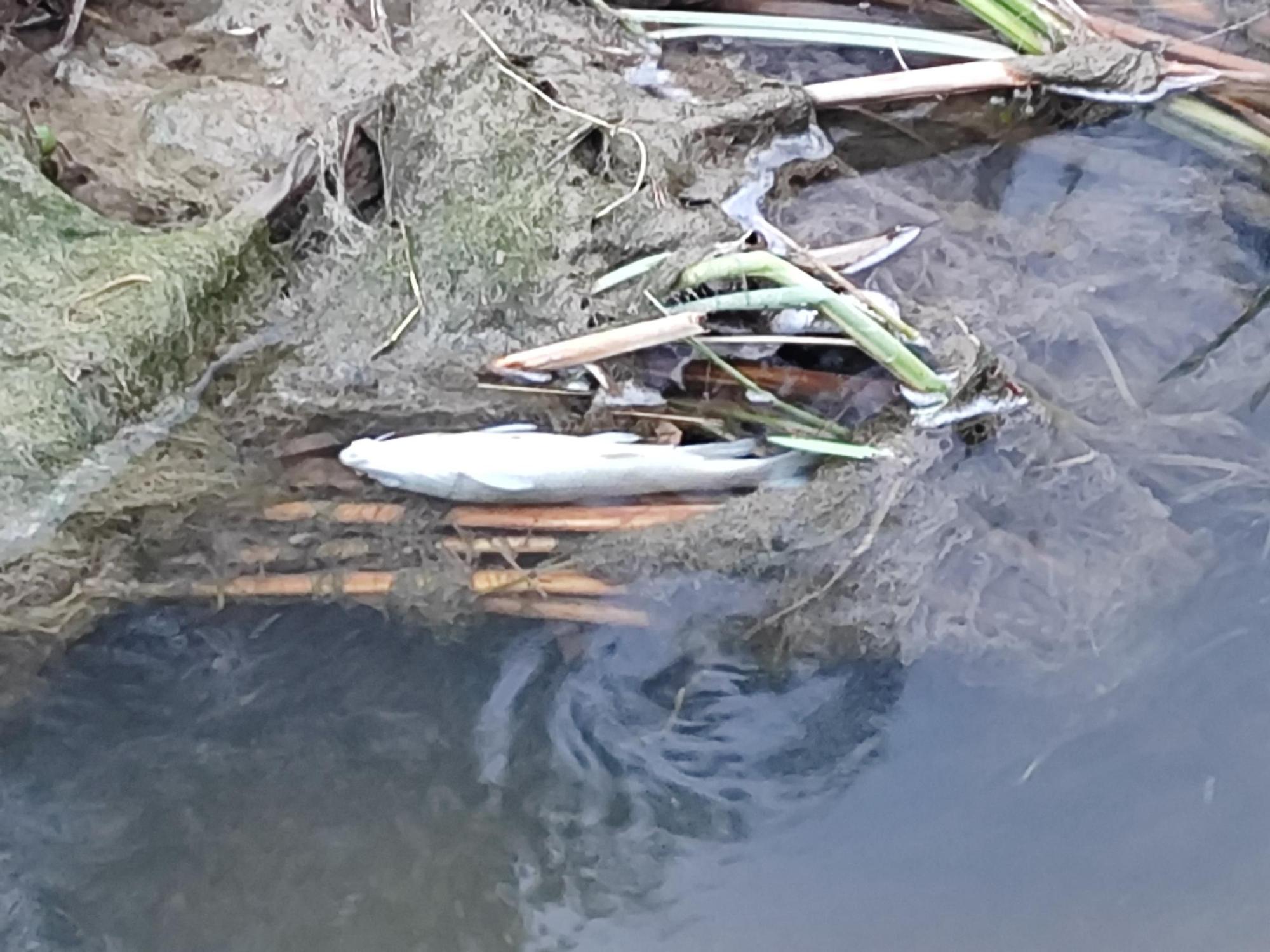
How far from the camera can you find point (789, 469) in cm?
163

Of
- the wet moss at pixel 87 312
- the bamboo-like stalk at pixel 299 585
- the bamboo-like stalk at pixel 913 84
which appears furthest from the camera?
the bamboo-like stalk at pixel 913 84

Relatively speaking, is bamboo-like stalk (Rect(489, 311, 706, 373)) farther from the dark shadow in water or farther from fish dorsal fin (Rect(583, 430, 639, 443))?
the dark shadow in water

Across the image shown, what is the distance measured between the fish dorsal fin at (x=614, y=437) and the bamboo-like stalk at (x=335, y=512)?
289 millimetres

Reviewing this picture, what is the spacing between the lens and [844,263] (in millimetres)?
1730

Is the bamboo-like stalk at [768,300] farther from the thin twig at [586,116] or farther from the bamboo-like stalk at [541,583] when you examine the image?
the bamboo-like stalk at [541,583]

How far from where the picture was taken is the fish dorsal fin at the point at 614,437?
162 cm

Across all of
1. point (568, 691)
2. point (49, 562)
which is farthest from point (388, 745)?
point (49, 562)

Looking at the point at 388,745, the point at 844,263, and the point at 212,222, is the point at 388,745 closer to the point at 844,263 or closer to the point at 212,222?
the point at 212,222

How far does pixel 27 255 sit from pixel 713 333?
95 cm

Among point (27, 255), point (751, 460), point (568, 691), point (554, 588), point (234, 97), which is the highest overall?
point (234, 97)

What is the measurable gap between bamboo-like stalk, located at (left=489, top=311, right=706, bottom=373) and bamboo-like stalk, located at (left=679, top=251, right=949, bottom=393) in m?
0.07

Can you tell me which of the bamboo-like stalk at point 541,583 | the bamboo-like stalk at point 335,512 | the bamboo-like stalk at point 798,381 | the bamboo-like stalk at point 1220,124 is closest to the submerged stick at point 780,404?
the bamboo-like stalk at point 798,381

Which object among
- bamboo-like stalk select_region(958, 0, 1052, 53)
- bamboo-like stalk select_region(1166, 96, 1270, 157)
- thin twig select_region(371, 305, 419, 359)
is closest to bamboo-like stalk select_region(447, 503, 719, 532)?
thin twig select_region(371, 305, 419, 359)

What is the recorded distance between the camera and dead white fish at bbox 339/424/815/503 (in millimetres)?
1600
